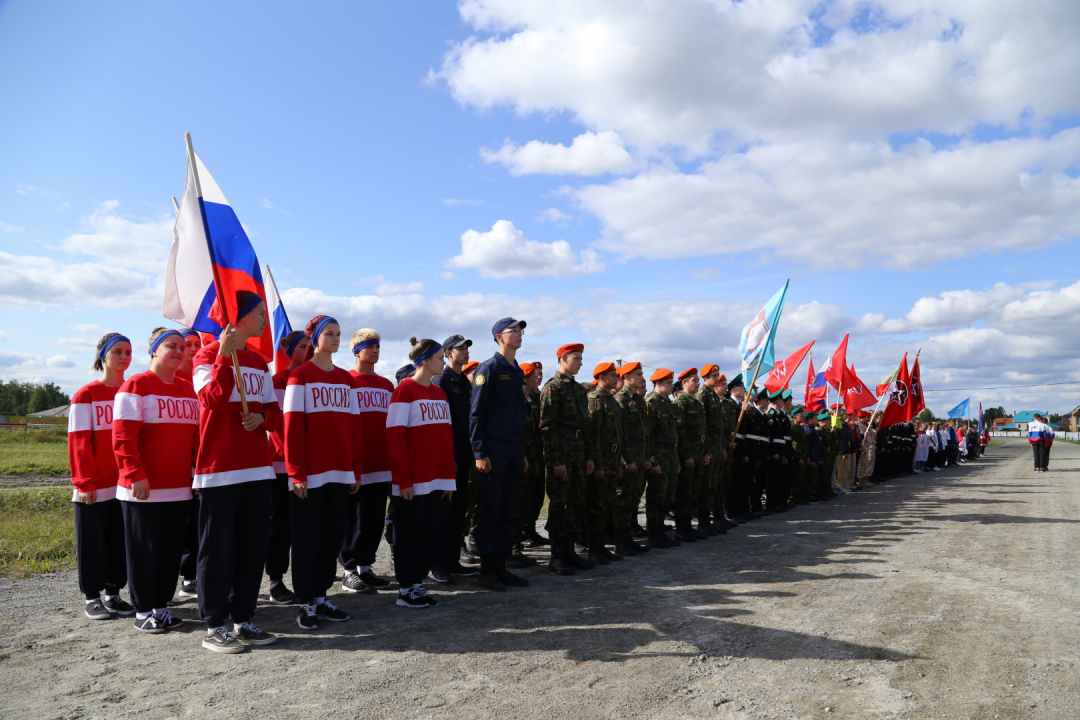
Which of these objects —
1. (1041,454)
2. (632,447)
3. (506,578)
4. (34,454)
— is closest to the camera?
(506,578)

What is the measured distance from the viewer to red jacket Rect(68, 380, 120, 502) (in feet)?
18.2

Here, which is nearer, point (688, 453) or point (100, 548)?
point (100, 548)

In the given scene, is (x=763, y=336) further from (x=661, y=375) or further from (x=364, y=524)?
(x=364, y=524)

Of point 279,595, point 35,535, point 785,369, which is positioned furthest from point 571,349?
point 785,369

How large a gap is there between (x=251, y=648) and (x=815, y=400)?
812 inches

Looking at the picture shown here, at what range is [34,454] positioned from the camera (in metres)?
29.2

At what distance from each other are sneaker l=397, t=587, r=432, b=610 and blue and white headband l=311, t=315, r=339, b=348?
2176mm

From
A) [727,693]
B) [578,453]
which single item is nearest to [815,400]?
[578,453]

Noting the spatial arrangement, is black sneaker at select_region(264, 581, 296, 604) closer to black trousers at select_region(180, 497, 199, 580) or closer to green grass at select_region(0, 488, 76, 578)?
black trousers at select_region(180, 497, 199, 580)

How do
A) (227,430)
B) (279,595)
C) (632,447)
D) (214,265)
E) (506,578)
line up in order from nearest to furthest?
(227,430) → (214,265) → (279,595) → (506,578) → (632,447)

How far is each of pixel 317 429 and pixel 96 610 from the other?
2.37 meters

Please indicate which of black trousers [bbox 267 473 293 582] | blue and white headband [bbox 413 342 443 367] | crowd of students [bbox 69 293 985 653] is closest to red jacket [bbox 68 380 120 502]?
crowd of students [bbox 69 293 985 653]

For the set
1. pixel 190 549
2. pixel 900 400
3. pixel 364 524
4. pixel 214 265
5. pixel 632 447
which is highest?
pixel 214 265

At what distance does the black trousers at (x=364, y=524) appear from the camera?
21.7 ft
